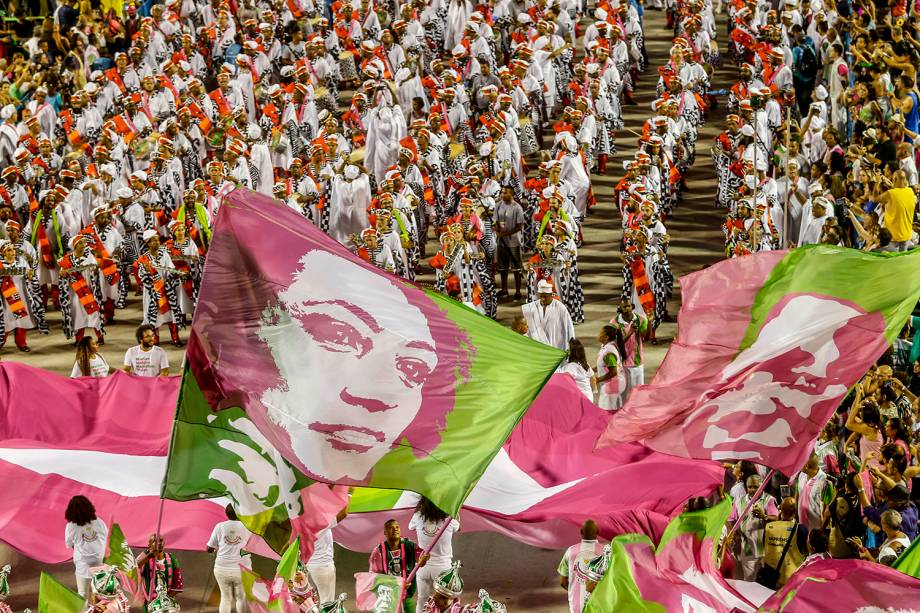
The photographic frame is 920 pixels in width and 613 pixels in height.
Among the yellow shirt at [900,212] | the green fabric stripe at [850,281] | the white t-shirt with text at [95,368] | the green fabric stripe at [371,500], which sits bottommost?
the green fabric stripe at [371,500]

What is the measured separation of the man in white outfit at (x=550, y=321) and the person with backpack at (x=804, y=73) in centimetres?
904

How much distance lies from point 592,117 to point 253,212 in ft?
50.8

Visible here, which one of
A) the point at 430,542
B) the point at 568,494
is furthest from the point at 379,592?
the point at 568,494

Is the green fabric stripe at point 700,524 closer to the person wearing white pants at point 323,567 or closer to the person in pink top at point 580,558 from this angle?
the person in pink top at point 580,558

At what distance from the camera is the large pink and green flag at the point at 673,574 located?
12.3 m

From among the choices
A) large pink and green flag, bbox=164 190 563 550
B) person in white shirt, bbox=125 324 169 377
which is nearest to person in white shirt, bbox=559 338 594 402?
person in white shirt, bbox=125 324 169 377

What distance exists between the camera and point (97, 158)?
26.0 metres

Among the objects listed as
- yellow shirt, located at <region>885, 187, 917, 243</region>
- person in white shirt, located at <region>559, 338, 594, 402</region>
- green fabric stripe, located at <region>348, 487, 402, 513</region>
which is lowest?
green fabric stripe, located at <region>348, 487, 402, 513</region>

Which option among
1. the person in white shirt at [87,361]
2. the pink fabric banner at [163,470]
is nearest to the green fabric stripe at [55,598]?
the pink fabric banner at [163,470]

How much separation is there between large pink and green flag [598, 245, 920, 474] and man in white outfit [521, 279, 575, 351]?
23.2ft

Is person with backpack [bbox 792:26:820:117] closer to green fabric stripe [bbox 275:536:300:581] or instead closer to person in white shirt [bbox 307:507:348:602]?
person in white shirt [bbox 307:507:348:602]

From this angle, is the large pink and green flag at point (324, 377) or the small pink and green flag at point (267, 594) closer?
the large pink and green flag at point (324, 377)

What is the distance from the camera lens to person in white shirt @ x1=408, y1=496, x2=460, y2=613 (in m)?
15.2

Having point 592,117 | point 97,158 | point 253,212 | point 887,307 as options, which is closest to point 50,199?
point 97,158
